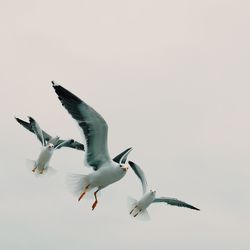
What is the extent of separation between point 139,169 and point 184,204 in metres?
3.65

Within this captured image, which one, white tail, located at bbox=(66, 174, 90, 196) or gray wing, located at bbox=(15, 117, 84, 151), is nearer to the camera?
white tail, located at bbox=(66, 174, 90, 196)

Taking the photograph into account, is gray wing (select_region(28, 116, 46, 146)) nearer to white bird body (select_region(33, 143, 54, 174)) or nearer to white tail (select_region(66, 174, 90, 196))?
white bird body (select_region(33, 143, 54, 174))

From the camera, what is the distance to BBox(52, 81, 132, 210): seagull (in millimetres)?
28281

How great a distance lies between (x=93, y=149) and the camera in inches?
1203

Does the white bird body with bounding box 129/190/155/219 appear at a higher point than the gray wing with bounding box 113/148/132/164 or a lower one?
lower

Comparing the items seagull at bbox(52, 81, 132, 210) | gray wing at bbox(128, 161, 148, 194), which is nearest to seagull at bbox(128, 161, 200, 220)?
gray wing at bbox(128, 161, 148, 194)

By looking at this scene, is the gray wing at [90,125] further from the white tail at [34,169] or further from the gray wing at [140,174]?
the white tail at [34,169]

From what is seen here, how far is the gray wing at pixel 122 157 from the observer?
31236mm

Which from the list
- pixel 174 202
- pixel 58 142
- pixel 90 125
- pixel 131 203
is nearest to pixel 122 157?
pixel 90 125

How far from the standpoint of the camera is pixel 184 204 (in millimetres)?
44719

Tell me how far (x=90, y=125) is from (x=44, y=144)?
715 inches

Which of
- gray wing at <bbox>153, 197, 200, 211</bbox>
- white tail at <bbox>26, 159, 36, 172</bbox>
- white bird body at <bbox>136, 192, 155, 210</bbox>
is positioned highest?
gray wing at <bbox>153, 197, 200, 211</bbox>

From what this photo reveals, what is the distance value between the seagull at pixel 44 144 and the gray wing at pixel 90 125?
48.7 feet

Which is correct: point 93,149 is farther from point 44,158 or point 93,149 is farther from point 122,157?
point 44,158
